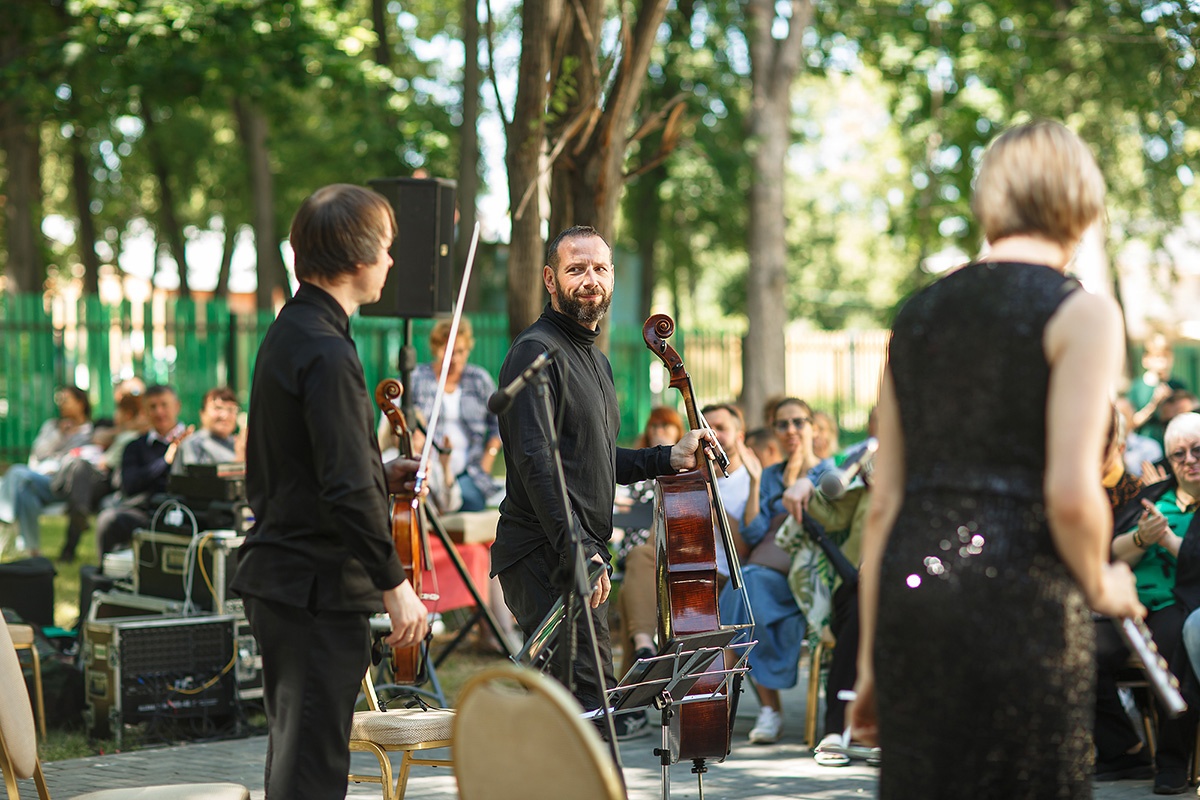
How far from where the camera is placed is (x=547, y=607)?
4168 millimetres

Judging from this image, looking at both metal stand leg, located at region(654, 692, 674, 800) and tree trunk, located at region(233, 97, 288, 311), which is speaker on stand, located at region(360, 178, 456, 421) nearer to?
metal stand leg, located at region(654, 692, 674, 800)

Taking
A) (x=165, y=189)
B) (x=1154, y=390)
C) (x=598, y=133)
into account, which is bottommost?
(x=1154, y=390)

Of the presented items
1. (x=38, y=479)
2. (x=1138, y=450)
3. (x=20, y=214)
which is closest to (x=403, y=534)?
(x=1138, y=450)

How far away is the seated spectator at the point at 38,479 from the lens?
11070 mm

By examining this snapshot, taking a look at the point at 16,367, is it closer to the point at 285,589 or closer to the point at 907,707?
the point at 285,589

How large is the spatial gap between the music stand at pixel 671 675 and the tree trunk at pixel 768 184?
10649 mm

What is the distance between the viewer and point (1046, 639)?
7.75ft

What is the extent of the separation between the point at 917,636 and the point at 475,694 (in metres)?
0.85

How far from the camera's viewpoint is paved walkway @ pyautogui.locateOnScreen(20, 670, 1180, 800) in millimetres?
5473

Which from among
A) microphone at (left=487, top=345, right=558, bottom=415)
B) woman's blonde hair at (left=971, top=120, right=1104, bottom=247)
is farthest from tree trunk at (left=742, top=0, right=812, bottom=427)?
woman's blonde hair at (left=971, top=120, right=1104, bottom=247)

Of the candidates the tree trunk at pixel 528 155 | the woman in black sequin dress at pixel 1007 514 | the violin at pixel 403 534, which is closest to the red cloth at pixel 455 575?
the tree trunk at pixel 528 155

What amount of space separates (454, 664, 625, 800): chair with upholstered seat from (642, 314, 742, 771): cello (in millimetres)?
1906

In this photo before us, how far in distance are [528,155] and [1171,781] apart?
4.61 metres

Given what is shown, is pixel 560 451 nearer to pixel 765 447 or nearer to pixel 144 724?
pixel 144 724
